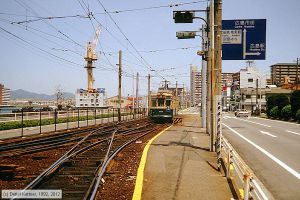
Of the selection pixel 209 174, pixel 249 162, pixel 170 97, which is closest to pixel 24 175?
pixel 209 174

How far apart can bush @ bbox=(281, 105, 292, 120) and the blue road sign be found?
3062 cm

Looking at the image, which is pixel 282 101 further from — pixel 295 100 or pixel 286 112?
pixel 295 100

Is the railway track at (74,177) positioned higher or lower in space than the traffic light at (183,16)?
lower

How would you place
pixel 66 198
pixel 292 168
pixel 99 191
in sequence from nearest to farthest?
1. pixel 66 198
2. pixel 99 191
3. pixel 292 168

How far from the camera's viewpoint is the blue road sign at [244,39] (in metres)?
18.0

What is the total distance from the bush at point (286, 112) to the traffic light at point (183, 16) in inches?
1331

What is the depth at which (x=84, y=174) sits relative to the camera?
10289 millimetres

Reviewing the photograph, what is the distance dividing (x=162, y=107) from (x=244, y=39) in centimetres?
2082

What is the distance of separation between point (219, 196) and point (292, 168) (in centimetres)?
507

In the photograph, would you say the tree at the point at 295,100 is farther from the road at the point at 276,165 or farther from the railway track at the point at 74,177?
the railway track at the point at 74,177

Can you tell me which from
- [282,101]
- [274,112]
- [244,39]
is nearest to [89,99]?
[274,112]

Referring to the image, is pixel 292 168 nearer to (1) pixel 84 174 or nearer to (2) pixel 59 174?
(1) pixel 84 174

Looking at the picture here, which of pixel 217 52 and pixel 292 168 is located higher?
pixel 217 52

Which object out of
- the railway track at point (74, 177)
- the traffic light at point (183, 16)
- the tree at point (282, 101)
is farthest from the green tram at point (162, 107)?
the railway track at point (74, 177)
